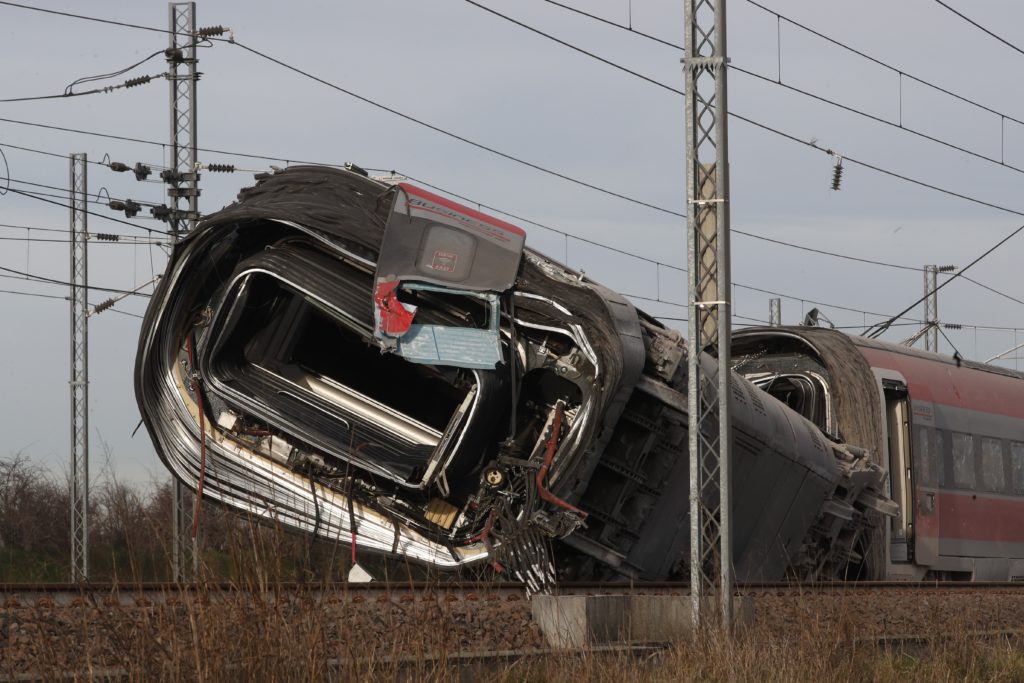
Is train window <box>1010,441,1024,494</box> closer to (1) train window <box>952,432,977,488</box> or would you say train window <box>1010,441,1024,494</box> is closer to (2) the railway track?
(1) train window <box>952,432,977,488</box>

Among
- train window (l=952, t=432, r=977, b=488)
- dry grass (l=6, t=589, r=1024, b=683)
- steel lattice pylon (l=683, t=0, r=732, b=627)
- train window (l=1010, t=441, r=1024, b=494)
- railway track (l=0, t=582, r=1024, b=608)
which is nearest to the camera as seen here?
dry grass (l=6, t=589, r=1024, b=683)

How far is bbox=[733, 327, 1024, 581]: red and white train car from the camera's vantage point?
15.6 metres

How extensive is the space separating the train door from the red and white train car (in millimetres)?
12

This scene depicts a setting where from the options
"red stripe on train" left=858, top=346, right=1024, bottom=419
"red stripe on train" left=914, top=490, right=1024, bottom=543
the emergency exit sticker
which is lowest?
"red stripe on train" left=914, top=490, right=1024, bottom=543

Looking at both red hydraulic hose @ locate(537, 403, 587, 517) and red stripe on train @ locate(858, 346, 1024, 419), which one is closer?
red hydraulic hose @ locate(537, 403, 587, 517)

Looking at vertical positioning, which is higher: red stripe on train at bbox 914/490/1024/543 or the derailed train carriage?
the derailed train carriage

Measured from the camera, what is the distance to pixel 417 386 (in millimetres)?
12195

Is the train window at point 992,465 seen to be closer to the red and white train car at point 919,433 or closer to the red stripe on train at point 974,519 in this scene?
the red and white train car at point 919,433

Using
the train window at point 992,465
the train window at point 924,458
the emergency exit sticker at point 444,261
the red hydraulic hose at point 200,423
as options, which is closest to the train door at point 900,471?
the train window at point 924,458

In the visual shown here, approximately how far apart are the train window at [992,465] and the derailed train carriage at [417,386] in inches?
251

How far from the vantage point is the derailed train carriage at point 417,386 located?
1064cm

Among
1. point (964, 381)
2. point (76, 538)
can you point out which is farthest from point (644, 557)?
point (76, 538)

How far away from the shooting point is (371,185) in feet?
35.7

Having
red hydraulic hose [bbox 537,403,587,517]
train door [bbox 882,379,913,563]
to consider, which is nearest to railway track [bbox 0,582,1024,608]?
red hydraulic hose [bbox 537,403,587,517]
